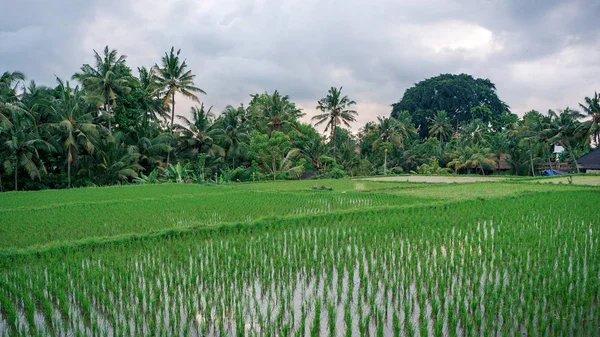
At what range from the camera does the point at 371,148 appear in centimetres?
2959

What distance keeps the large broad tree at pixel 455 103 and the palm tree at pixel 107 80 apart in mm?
26579

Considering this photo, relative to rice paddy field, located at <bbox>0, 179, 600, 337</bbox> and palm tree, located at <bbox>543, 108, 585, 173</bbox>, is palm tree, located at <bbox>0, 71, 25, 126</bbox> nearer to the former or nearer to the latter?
rice paddy field, located at <bbox>0, 179, 600, 337</bbox>

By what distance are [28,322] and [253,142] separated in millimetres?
17937

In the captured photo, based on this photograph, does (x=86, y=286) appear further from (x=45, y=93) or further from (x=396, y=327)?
(x=45, y=93)

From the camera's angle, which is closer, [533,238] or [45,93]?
[533,238]

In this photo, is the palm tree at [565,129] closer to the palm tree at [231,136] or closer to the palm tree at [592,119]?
the palm tree at [592,119]

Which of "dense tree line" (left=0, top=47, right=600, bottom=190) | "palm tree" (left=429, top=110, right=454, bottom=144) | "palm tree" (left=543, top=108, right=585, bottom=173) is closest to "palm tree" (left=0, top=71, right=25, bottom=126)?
"dense tree line" (left=0, top=47, right=600, bottom=190)

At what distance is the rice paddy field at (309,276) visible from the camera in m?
2.94

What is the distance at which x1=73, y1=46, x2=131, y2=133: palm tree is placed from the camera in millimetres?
19422

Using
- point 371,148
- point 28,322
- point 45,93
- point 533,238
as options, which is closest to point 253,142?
point 45,93

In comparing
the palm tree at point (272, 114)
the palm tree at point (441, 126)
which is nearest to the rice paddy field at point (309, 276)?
the palm tree at point (272, 114)

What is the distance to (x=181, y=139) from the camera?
2219 cm

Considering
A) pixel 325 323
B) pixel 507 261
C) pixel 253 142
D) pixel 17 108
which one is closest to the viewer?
pixel 325 323

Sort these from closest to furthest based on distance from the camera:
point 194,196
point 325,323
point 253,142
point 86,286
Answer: point 325,323, point 86,286, point 194,196, point 253,142
